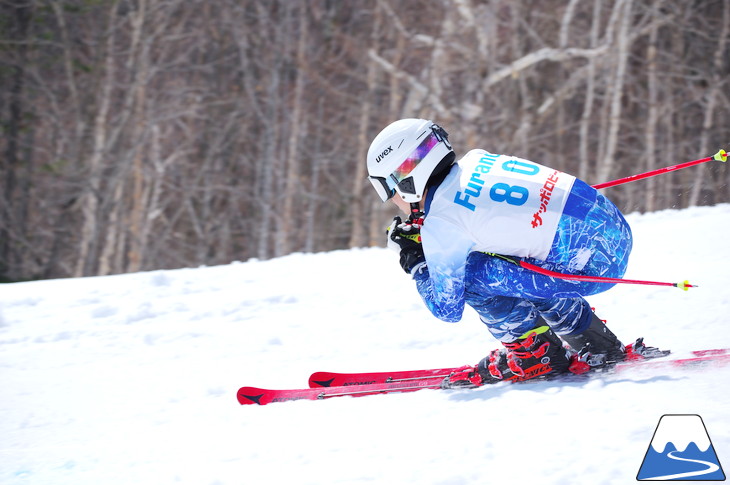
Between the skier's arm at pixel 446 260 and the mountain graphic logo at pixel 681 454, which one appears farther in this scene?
the skier's arm at pixel 446 260

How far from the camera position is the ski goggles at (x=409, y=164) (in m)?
3.38

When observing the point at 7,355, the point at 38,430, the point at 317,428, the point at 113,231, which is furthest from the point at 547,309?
the point at 113,231

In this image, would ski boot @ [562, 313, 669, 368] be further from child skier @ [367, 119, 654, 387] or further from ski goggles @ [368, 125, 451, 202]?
ski goggles @ [368, 125, 451, 202]

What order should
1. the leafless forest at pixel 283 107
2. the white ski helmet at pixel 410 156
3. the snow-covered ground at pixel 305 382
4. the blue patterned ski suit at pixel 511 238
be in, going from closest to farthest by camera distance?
the snow-covered ground at pixel 305 382
the blue patterned ski suit at pixel 511 238
the white ski helmet at pixel 410 156
the leafless forest at pixel 283 107

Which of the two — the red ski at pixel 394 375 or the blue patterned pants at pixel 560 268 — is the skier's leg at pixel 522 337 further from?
the red ski at pixel 394 375

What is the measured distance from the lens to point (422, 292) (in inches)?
136

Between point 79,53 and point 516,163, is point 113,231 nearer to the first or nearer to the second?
point 79,53

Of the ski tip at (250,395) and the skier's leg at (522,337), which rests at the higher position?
the skier's leg at (522,337)

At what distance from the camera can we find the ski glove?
350 centimetres

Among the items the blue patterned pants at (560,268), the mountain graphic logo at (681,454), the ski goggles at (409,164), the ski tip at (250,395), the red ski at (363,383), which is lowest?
the ski tip at (250,395)

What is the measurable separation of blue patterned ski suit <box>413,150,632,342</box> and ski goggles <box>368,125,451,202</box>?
0.14 meters

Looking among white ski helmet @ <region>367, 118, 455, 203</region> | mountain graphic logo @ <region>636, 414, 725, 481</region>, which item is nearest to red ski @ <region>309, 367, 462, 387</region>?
white ski helmet @ <region>367, 118, 455, 203</region>

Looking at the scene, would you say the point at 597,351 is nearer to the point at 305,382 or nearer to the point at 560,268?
the point at 560,268

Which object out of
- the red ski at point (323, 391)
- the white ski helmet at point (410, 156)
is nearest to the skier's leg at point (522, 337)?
the red ski at point (323, 391)
